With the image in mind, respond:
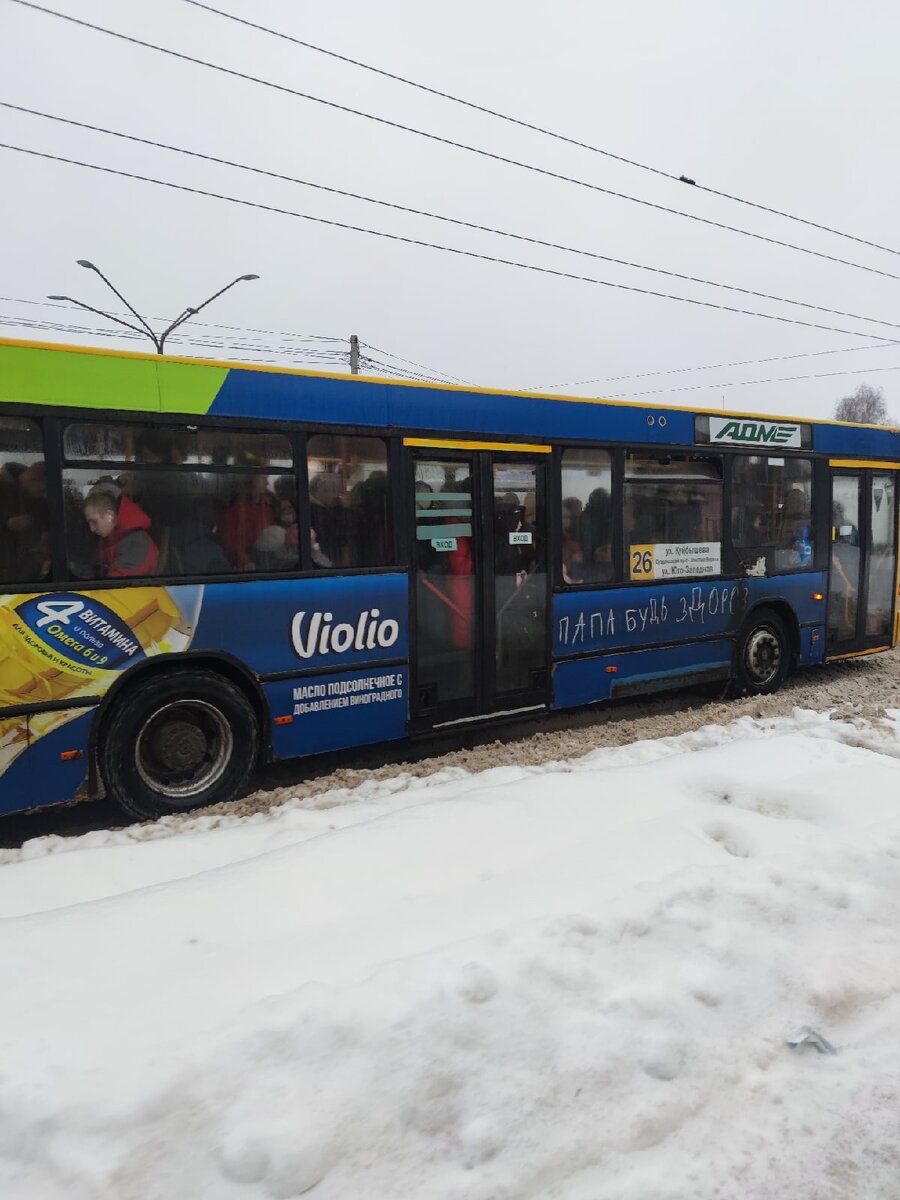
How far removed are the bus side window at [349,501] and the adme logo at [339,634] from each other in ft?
1.28

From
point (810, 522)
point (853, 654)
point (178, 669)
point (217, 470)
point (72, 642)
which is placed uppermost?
point (217, 470)

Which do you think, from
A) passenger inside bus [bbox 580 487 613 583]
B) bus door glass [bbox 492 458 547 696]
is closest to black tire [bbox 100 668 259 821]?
bus door glass [bbox 492 458 547 696]

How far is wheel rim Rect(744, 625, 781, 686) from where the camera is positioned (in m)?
8.28

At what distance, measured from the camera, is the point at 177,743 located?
512 centimetres

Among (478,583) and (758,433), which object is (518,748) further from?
(758,433)

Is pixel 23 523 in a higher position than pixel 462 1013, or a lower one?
higher

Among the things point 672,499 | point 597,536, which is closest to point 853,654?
point 672,499

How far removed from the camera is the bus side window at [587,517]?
6777 millimetres

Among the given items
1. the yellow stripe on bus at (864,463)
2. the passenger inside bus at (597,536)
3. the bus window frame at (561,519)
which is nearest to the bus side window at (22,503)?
the bus window frame at (561,519)

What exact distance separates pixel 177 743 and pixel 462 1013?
327cm

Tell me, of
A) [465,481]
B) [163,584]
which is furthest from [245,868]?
[465,481]

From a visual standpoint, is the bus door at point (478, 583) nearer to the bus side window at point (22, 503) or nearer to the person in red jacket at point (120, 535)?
the person in red jacket at point (120, 535)

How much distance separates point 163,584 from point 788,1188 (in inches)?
166

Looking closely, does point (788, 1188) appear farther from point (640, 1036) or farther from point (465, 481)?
point (465, 481)
